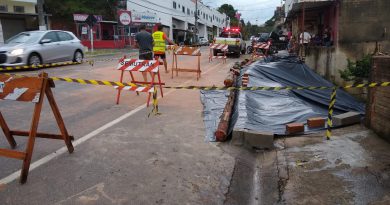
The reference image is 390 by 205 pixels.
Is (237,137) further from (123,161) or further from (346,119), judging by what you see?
(346,119)

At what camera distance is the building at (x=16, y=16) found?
109 feet

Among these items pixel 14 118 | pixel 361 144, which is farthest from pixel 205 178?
pixel 14 118

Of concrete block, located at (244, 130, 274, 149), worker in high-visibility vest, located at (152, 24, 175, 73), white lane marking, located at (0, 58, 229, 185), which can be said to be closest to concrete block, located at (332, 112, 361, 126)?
concrete block, located at (244, 130, 274, 149)

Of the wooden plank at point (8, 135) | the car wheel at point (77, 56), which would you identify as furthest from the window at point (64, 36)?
the wooden plank at point (8, 135)

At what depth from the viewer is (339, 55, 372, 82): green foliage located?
10.8 metres

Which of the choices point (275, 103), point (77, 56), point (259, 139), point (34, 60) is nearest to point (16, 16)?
point (77, 56)

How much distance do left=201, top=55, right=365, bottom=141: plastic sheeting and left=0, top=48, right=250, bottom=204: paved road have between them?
67cm

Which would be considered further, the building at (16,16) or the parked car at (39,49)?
the building at (16,16)

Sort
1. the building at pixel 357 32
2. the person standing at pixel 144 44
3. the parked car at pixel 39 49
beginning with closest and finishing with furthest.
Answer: the person standing at pixel 144 44 → the building at pixel 357 32 → the parked car at pixel 39 49

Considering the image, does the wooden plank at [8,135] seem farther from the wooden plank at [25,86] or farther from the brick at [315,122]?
the brick at [315,122]

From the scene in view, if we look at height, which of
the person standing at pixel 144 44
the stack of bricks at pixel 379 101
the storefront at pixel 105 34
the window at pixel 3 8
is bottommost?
the stack of bricks at pixel 379 101

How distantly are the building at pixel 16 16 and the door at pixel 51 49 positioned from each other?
60.4ft

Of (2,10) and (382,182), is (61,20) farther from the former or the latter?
(382,182)

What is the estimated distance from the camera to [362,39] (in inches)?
487
